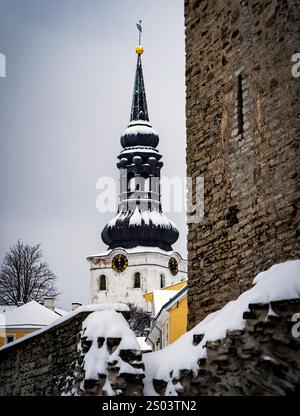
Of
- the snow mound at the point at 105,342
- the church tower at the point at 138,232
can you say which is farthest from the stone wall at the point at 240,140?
the church tower at the point at 138,232

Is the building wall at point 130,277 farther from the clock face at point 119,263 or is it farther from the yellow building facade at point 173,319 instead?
the yellow building facade at point 173,319

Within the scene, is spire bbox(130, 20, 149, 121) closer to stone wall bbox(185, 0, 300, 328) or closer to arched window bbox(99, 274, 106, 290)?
arched window bbox(99, 274, 106, 290)

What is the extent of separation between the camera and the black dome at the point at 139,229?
9131 centimetres

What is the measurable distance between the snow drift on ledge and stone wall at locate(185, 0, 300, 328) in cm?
98

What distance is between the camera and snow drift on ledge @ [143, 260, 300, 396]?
30.3ft

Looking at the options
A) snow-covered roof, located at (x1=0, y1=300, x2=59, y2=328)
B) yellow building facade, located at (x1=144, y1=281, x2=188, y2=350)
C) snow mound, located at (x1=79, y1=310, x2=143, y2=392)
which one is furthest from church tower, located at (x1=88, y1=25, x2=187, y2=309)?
snow mound, located at (x1=79, y1=310, x2=143, y2=392)

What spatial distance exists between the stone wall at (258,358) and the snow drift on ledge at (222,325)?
83 mm

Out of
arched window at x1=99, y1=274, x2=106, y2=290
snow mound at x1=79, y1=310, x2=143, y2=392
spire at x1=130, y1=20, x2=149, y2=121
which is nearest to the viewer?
snow mound at x1=79, y1=310, x2=143, y2=392

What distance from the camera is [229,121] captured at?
40.9ft

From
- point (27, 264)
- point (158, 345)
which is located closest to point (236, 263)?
point (158, 345)

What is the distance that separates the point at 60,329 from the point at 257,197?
3071 mm

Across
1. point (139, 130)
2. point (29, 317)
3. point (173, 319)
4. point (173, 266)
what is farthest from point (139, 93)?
point (173, 319)
